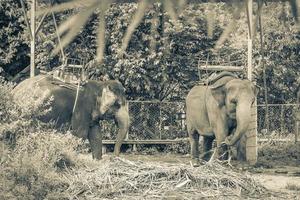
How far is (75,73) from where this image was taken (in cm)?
1480

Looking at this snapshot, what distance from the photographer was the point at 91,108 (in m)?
14.9

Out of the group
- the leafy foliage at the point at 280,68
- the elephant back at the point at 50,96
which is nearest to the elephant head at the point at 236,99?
the elephant back at the point at 50,96

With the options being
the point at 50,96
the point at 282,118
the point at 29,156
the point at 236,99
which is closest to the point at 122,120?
the point at 50,96

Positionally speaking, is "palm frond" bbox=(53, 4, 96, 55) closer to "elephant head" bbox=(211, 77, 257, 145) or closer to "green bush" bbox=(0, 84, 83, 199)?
"green bush" bbox=(0, 84, 83, 199)

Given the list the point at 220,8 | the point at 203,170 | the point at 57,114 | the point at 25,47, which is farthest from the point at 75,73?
the point at 220,8

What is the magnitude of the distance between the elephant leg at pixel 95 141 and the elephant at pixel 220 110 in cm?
170

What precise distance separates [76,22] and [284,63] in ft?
56.8

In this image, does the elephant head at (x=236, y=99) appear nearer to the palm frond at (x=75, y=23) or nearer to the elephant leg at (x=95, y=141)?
the elephant leg at (x=95, y=141)

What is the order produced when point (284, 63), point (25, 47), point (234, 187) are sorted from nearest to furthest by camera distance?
point (234, 187) → point (25, 47) → point (284, 63)

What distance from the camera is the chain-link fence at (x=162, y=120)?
18844 millimetres

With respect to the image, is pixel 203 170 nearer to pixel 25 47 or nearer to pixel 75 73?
pixel 75 73

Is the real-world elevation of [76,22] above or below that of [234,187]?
above

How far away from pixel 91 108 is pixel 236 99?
2.87m

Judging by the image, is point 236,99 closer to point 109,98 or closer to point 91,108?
point 109,98
